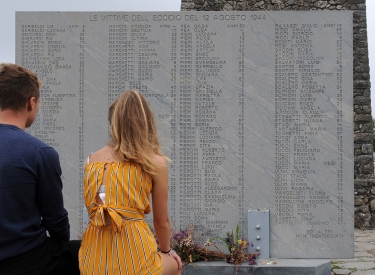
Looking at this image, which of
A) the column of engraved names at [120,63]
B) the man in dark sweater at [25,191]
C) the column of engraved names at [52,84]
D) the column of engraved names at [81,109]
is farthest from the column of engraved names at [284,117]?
the man in dark sweater at [25,191]

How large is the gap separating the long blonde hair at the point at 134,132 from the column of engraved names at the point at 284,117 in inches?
136

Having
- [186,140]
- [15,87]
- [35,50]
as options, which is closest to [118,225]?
[15,87]

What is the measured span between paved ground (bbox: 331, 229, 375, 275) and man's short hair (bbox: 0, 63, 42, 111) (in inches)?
183

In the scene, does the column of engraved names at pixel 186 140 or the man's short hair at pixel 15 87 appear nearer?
the man's short hair at pixel 15 87

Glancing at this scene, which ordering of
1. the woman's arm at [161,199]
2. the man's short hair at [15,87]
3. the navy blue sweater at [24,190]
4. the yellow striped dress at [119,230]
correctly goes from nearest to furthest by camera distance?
the navy blue sweater at [24,190]
the man's short hair at [15,87]
the yellow striped dress at [119,230]
the woman's arm at [161,199]

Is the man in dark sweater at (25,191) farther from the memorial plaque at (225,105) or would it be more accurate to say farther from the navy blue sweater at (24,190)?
the memorial plaque at (225,105)

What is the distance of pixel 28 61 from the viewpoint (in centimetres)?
638

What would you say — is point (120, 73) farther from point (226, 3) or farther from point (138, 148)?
point (226, 3)

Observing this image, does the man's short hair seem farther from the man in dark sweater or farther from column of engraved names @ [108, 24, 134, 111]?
column of engraved names @ [108, 24, 134, 111]

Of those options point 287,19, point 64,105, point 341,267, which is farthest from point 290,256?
point 64,105

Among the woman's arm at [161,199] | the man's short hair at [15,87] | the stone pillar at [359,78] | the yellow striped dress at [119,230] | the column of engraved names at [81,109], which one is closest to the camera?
the man's short hair at [15,87]

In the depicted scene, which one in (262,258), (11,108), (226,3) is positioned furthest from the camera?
(226,3)

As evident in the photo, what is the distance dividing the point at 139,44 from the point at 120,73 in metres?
0.42

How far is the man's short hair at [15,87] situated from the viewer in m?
2.62
